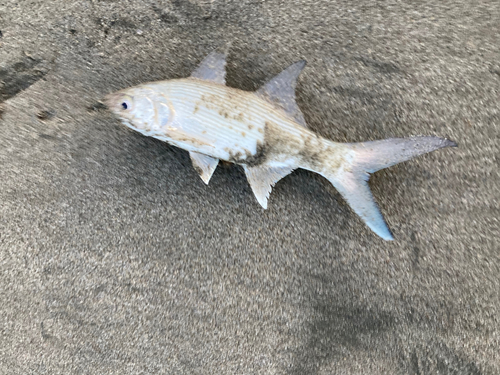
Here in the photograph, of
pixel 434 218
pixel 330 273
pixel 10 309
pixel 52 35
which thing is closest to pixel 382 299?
pixel 330 273

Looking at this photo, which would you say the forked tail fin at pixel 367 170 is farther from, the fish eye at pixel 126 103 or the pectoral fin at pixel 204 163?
the fish eye at pixel 126 103

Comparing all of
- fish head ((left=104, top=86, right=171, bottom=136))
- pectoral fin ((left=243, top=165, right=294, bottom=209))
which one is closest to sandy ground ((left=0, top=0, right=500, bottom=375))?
pectoral fin ((left=243, top=165, right=294, bottom=209))

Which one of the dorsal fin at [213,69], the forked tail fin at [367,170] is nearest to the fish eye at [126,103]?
the dorsal fin at [213,69]

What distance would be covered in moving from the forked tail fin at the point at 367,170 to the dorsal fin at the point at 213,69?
0.44 m

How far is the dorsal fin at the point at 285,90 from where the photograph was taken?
3.32ft

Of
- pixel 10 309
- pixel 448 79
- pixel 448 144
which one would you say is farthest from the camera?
pixel 10 309

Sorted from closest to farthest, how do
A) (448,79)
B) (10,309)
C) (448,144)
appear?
(448,144) → (448,79) → (10,309)

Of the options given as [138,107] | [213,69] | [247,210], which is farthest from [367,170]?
[138,107]

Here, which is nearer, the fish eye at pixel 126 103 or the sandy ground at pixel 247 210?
the fish eye at pixel 126 103

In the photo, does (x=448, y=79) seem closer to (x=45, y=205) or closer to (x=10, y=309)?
(x=45, y=205)

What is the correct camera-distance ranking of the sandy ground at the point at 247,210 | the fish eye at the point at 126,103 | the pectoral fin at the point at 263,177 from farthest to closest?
the sandy ground at the point at 247,210 → the pectoral fin at the point at 263,177 → the fish eye at the point at 126,103

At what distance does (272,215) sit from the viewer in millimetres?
1192

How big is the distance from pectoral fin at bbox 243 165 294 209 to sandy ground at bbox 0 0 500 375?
13 cm

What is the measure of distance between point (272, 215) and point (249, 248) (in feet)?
0.48
